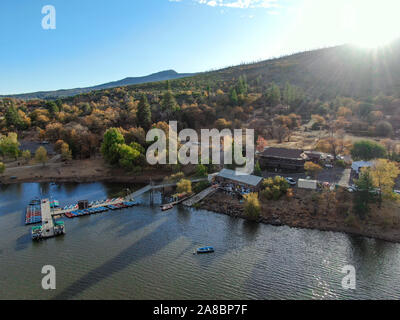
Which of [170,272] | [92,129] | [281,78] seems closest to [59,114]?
[92,129]

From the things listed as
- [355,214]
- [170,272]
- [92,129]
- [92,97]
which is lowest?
[170,272]

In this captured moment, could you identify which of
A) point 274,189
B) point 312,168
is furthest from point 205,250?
point 312,168

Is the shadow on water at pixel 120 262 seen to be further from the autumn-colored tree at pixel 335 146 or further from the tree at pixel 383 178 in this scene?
the autumn-colored tree at pixel 335 146

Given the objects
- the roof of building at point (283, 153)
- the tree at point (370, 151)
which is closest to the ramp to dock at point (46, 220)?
the roof of building at point (283, 153)

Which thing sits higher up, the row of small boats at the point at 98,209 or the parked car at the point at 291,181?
the parked car at the point at 291,181

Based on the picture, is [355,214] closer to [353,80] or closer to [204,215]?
[204,215]

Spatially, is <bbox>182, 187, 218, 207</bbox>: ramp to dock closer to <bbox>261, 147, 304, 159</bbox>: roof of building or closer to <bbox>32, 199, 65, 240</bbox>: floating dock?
<bbox>261, 147, 304, 159</bbox>: roof of building

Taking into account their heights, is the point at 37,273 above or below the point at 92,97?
below
